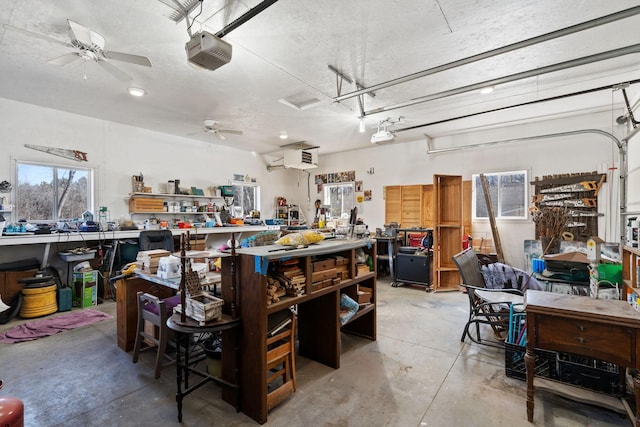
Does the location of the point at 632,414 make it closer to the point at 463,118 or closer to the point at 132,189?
the point at 463,118

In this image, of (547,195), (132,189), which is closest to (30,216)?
(132,189)

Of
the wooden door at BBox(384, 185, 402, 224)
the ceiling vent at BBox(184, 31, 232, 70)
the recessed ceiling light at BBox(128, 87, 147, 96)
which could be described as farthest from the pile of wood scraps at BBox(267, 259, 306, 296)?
the wooden door at BBox(384, 185, 402, 224)

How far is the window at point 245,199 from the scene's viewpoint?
7587 millimetres

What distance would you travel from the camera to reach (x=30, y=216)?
4.71 m

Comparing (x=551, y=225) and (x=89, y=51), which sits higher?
(x=89, y=51)

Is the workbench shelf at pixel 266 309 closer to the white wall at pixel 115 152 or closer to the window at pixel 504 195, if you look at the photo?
the window at pixel 504 195

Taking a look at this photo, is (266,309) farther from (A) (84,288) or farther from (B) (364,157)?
(B) (364,157)

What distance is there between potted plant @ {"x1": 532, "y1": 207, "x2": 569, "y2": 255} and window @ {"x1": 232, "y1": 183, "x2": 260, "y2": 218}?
21.3ft

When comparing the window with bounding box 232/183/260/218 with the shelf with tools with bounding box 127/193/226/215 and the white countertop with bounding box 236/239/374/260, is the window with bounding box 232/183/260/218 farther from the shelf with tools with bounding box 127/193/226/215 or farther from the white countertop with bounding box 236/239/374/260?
the white countertop with bounding box 236/239/374/260

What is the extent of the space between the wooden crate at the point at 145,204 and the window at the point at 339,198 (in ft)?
14.4

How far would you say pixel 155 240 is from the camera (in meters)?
5.10

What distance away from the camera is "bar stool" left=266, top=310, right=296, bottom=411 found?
6.66 feet

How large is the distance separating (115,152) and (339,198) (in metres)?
5.35

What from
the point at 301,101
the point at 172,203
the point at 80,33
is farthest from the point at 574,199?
the point at 172,203
